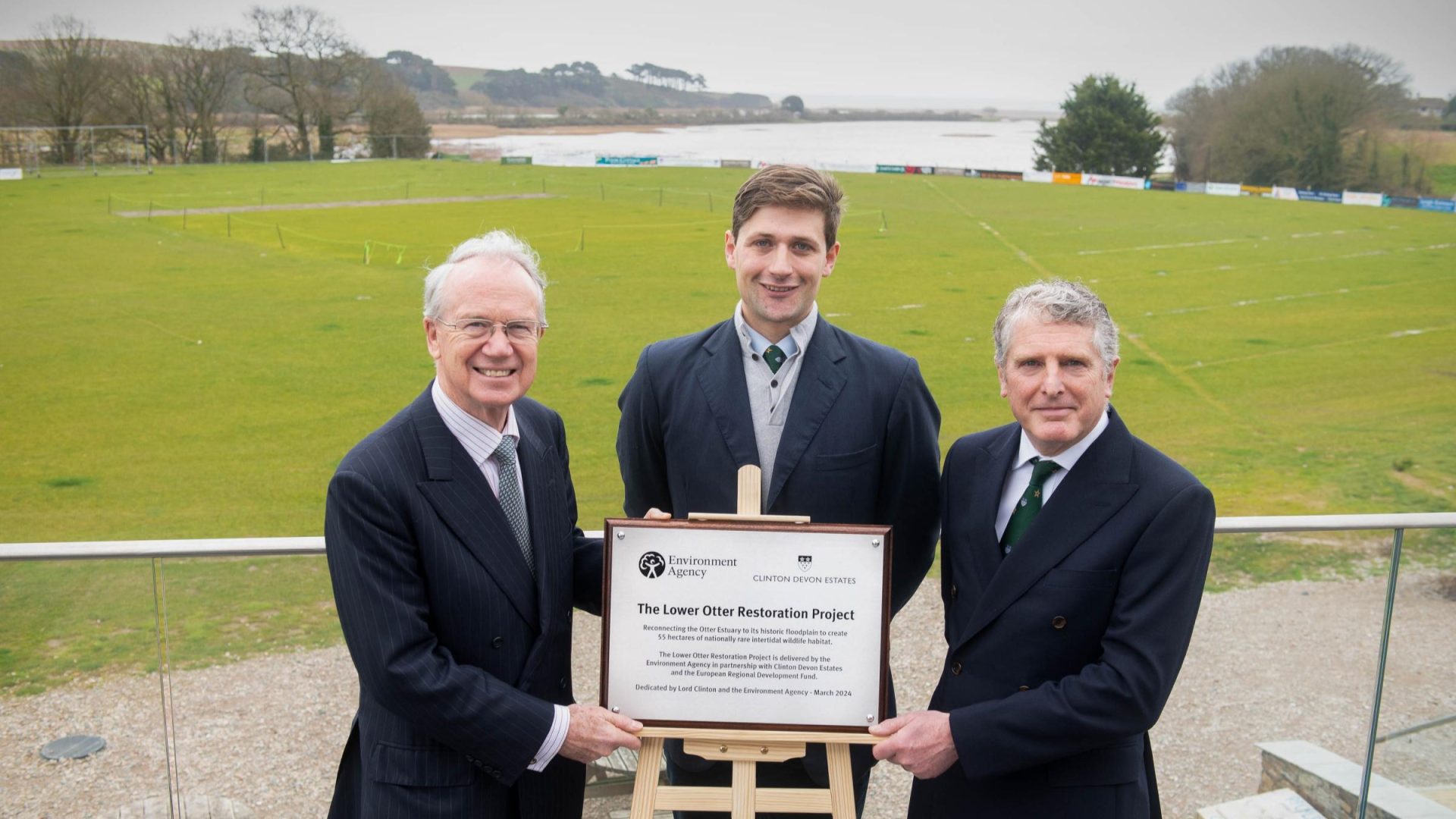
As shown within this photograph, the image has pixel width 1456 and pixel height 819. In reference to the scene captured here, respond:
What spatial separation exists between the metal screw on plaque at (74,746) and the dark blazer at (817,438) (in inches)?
76.7

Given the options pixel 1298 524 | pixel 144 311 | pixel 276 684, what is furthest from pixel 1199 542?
pixel 144 311

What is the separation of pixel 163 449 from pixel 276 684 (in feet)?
60.3

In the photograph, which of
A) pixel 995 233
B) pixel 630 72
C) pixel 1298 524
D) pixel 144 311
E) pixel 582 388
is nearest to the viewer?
pixel 1298 524

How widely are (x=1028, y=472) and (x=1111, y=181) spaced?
253ft

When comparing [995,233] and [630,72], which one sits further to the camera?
[630,72]

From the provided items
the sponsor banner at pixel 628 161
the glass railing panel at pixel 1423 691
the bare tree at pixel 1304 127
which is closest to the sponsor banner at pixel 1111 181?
the bare tree at pixel 1304 127

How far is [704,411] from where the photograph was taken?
3.64 meters

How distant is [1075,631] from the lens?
120 inches

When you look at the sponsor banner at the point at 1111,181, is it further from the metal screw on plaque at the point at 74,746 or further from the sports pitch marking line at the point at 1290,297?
the metal screw on plaque at the point at 74,746

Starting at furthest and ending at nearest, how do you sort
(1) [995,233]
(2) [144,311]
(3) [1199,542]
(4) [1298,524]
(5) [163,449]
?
1. (1) [995,233]
2. (2) [144,311]
3. (5) [163,449]
4. (4) [1298,524]
5. (3) [1199,542]

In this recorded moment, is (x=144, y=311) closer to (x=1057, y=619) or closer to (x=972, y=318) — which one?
(x=972, y=318)

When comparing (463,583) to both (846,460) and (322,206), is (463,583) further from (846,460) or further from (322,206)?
(322,206)

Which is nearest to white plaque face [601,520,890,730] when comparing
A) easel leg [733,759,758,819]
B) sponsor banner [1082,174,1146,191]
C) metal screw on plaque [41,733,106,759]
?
easel leg [733,759,758,819]

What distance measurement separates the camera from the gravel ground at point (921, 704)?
12.7ft
